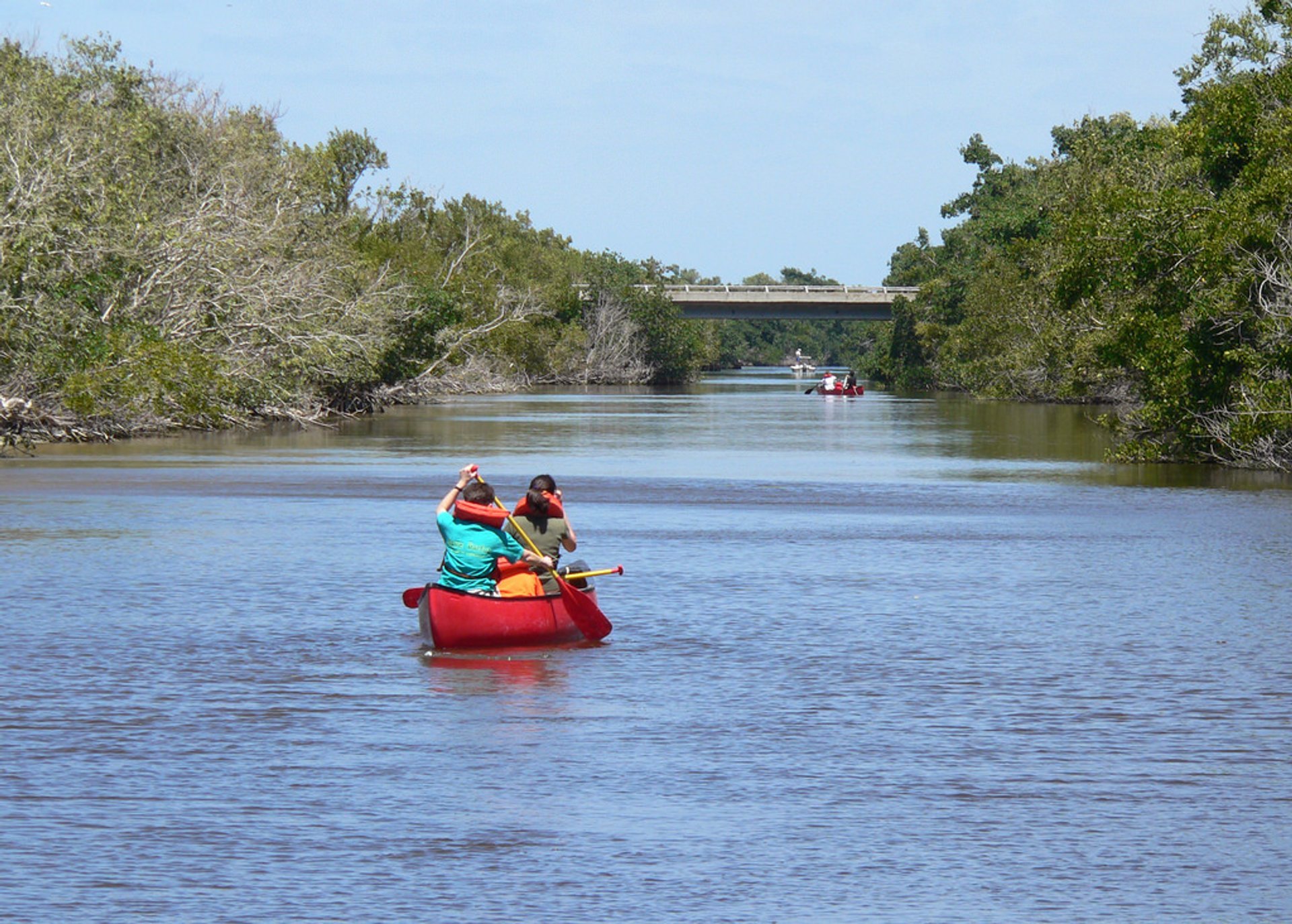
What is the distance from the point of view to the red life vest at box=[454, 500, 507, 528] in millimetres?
14797

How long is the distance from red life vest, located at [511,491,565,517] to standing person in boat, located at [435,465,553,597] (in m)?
1.06

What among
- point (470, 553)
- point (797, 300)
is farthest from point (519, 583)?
point (797, 300)

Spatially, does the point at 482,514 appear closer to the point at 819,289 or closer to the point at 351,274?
the point at 351,274

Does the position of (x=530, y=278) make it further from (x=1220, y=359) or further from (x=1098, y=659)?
(x=1098, y=659)

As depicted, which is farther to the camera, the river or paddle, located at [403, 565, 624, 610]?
paddle, located at [403, 565, 624, 610]

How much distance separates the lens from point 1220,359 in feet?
114

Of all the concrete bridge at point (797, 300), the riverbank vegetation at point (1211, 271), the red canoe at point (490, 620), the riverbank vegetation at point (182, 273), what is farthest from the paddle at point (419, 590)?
the concrete bridge at point (797, 300)

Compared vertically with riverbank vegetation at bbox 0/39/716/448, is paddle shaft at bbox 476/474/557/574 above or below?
below

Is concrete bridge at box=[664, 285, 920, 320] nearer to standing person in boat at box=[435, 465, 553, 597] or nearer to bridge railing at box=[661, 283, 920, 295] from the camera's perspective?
bridge railing at box=[661, 283, 920, 295]

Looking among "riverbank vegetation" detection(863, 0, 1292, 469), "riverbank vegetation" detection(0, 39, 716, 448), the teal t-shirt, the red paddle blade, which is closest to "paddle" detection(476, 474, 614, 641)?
the red paddle blade

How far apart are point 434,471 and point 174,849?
27.4 metres

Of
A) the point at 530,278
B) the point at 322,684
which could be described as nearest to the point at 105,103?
the point at 322,684

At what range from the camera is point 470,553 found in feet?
48.8

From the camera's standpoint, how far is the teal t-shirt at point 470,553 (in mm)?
14852
